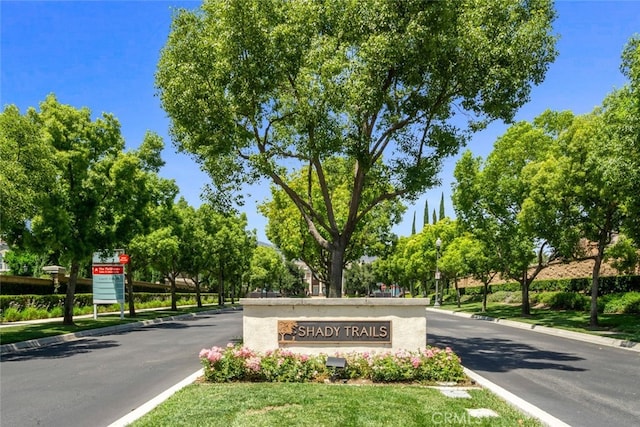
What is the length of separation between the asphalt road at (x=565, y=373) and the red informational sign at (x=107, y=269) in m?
16.9

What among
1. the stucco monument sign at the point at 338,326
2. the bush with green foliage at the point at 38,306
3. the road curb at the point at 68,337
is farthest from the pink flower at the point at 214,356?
the bush with green foliage at the point at 38,306

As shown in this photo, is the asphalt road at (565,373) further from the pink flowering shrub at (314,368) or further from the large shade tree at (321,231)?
the large shade tree at (321,231)

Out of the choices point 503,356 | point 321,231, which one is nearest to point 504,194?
point 321,231

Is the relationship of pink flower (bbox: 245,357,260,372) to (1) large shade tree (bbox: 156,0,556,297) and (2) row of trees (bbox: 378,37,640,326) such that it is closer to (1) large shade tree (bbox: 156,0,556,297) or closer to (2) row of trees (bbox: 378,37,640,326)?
(1) large shade tree (bbox: 156,0,556,297)

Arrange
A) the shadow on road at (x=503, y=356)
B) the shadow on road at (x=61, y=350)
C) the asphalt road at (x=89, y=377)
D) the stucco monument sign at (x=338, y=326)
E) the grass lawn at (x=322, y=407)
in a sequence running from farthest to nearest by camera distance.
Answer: the shadow on road at (x=61, y=350) → the shadow on road at (x=503, y=356) → the stucco monument sign at (x=338, y=326) → the asphalt road at (x=89, y=377) → the grass lawn at (x=322, y=407)

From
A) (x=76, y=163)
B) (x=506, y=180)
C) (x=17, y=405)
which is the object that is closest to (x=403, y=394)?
(x=17, y=405)

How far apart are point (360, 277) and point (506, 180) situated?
6961 centimetres

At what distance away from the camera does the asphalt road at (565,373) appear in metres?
7.72

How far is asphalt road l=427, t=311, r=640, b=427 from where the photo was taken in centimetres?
772

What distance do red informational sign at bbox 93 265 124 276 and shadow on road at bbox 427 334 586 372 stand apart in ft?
55.6

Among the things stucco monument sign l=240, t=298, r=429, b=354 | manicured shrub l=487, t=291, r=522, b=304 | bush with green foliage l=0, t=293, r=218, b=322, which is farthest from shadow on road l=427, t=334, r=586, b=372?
manicured shrub l=487, t=291, r=522, b=304

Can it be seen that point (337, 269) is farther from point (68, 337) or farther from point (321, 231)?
point (321, 231)

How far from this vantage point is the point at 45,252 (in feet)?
61.9

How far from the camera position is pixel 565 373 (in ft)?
36.4
